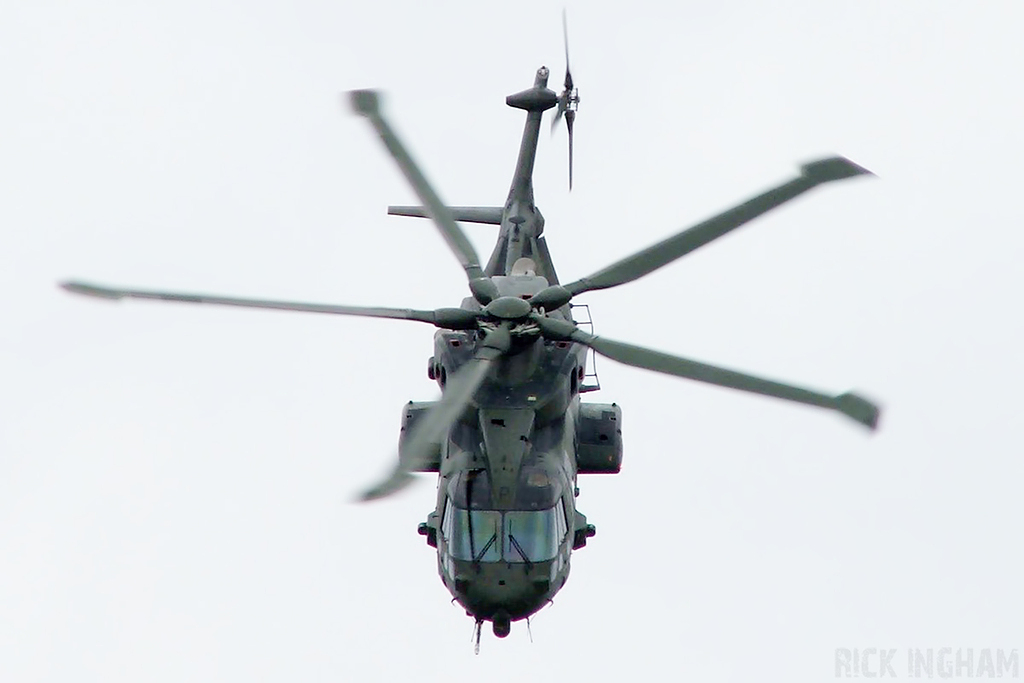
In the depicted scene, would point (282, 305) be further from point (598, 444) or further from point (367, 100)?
point (598, 444)

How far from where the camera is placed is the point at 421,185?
1204 inches

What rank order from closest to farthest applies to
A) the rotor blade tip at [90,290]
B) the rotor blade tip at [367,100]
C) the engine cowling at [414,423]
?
1. the rotor blade tip at [90,290]
2. the rotor blade tip at [367,100]
3. the engine cowling at [414,423]

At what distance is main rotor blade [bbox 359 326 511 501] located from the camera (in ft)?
76.8

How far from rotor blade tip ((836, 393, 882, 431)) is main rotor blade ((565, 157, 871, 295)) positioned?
12.6 ft

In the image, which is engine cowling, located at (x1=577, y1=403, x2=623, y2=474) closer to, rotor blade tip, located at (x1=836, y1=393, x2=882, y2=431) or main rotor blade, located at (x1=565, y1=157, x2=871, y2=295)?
main rotor blade, located at (x1=565, y1=157, x2=871, y2=295)

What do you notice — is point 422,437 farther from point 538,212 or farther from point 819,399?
point 538,212

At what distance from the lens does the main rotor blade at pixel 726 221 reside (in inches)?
1135

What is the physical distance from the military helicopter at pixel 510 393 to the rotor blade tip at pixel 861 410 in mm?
2263

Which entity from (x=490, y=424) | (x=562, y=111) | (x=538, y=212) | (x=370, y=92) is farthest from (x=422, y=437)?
(x=562, y=111)

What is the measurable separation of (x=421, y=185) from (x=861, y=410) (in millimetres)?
8594

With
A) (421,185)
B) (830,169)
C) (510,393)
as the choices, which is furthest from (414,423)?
(830,169)

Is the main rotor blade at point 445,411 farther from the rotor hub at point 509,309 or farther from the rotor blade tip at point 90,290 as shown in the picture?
the rotor blade tip at point 90,290

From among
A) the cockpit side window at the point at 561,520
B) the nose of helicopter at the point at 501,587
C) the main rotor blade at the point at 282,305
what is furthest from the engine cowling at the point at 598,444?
the main rotor blade at the point at 282,305

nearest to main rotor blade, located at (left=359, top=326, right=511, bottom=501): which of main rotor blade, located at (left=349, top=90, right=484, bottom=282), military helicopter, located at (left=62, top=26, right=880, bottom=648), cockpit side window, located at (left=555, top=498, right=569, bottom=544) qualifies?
military helicopter, located at (left=62, top=26, right=880, bottom=648)
